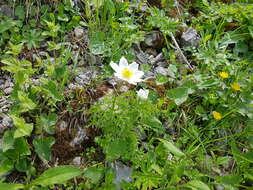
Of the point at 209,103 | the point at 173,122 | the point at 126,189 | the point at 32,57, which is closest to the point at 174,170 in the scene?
the point at 126,189

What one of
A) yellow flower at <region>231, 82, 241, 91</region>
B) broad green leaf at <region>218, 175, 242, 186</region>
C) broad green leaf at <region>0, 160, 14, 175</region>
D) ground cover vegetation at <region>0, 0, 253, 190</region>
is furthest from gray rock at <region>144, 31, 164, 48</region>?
broad green leaf at <region>0, 160, 14, 175</region>

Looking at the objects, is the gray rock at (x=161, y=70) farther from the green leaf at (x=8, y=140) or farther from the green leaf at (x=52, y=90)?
the green leaf at (x=8, y=140)

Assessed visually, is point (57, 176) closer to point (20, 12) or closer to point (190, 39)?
point (20, 12)

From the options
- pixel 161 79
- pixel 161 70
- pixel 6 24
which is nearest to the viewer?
pixel 6 24

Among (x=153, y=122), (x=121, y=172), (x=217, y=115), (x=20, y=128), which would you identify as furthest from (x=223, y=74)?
(x=20, y=128)

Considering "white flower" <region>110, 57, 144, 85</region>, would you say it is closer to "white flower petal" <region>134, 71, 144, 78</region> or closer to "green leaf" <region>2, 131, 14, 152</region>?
"white flower petal" <region>134, 71, 144, 78</region>

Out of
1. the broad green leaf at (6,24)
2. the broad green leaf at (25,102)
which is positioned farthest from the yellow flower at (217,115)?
the broad green leaf at (6,24)
